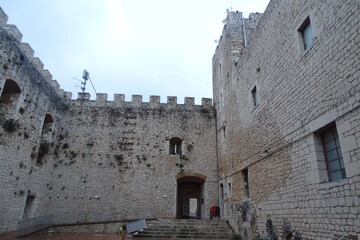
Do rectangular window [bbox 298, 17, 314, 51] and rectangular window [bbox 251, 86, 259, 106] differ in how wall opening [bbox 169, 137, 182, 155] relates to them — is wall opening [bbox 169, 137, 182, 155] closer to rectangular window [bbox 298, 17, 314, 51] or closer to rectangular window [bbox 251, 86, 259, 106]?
rectangular window [bbox 251, 86, 259, 106]

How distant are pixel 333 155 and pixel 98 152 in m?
11.8

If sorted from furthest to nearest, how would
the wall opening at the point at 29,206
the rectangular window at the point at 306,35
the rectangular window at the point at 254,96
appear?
the wall opening at the point at 29,206 → the rectangular window at the point at 254,96 → the rectangular window at the point at 306,35

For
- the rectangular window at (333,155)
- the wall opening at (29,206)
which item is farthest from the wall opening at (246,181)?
the wall opening at (29,206)

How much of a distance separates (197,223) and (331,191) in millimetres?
7189

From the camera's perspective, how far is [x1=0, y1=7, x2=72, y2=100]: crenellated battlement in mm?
8930

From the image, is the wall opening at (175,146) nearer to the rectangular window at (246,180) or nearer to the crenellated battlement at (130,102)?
the crenellated battlement at (130,102)

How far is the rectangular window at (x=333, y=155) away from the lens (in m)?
4.98

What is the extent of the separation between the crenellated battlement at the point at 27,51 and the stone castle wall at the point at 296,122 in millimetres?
9257

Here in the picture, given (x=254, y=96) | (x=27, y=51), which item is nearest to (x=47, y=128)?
(x=27, y=51)

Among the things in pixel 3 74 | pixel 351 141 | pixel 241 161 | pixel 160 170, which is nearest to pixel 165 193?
pixel 160 170

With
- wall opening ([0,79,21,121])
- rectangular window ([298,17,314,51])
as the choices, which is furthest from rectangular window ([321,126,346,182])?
wall opening ([0,79,21,121])

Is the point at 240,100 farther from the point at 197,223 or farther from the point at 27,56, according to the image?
the point at 27,56

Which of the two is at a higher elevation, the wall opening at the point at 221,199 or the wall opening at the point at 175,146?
the wall opening at the point at 175,146

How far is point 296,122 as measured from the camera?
20.6ft
